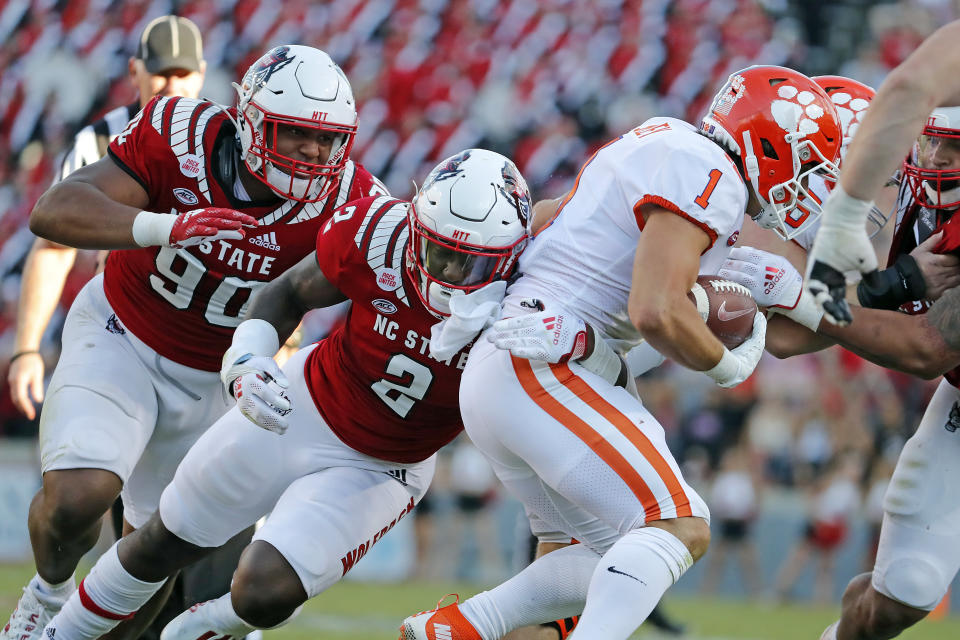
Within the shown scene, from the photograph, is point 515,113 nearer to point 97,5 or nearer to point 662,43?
point 662,43

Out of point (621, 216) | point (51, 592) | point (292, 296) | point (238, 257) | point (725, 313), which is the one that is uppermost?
point (621, 216)

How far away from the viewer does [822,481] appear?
32.9ft

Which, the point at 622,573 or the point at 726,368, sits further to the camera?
the point at 726,368

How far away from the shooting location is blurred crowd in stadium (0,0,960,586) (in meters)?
12.0

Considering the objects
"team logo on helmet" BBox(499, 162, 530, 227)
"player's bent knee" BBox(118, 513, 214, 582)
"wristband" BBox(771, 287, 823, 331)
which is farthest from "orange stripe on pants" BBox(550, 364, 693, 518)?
"player's bent knee" BBox(118, 513, 214, 582)

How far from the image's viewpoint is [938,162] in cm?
385

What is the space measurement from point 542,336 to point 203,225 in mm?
1186

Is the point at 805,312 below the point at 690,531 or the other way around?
the other way around

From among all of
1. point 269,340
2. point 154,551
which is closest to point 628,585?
point 269,340

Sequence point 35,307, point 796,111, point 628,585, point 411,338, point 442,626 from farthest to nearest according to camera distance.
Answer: point 35,307 < point 411,338 < point 442,626 < point 796,111 < point 628,585

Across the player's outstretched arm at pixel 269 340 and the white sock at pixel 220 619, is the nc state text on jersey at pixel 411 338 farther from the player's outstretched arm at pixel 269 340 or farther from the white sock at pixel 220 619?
the white sock at pixel 220 619

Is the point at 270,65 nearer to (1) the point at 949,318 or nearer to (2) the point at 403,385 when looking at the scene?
(2) the point at 403,385

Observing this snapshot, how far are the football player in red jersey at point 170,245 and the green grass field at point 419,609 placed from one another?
2.27m

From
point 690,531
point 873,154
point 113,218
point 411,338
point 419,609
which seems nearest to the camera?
point 873,154
